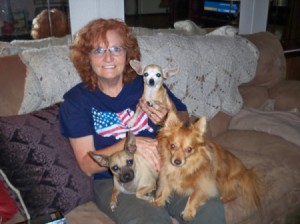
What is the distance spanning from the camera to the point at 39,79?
1747mm

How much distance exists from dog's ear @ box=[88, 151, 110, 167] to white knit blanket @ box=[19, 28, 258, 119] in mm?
492

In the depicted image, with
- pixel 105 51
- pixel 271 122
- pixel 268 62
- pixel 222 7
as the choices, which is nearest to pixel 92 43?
pixel 105 51

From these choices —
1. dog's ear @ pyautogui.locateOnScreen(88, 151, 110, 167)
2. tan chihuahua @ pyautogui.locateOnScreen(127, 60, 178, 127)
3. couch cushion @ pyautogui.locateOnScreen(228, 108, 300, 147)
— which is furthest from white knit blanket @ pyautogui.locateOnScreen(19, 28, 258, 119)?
dog's ear @ pyautogui.locateOnScreen(88, 151, 110, 167)

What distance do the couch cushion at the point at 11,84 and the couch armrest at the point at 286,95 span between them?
215 centimetres

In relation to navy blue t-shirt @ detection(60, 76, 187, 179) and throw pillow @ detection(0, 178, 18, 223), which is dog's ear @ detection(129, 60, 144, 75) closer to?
navy blue t-shirt @ detection(60, 76, 187, 179)

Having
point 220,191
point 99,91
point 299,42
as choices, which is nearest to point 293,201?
point 220,191

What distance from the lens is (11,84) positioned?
165 cm

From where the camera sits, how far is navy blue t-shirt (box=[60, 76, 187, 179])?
63.2 inches

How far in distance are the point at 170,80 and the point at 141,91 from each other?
440 millimetres

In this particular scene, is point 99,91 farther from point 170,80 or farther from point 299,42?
point 299,42

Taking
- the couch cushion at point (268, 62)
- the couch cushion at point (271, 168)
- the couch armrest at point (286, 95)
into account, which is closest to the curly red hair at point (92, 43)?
the couch cushion at point (271, 168)

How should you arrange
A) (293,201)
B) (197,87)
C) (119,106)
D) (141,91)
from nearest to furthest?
(119,106) → (141,91) → (293,201) → (197,87)

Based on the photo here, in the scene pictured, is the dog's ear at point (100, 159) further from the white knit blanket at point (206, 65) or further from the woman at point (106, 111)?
the white knit blanket at point (206, 65)

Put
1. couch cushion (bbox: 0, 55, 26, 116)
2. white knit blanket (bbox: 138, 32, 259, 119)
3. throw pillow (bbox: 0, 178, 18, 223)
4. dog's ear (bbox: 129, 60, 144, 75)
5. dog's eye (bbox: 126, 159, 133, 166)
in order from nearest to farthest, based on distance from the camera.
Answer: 1. throw pillow (bbox: 0, 178, 18, 223)
2. dog's eye (bbox: 126, 159, 133, 166)
3. couch cushion (bbox: 0, 55, 26, 116)
4. dog's ear (bbox: 129, 60, 144, 75)
5. white knit blanket (bbox: 138, 32, 259, 119)
